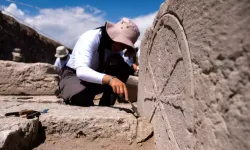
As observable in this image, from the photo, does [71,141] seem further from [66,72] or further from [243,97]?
[243,97]

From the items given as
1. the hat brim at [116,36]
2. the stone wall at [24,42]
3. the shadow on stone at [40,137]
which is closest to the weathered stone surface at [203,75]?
the hat brim at [116,36]

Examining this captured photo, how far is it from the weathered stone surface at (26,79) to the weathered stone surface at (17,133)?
2.68 metres

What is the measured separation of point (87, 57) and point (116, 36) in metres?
0.31

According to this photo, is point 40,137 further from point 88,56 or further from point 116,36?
point 116,36

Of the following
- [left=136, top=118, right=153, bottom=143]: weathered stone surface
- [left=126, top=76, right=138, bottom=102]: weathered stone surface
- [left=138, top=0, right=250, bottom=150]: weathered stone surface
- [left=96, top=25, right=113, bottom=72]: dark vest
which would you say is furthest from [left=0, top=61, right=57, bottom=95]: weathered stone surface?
[left=138, top=0, right=250, bottom=150]: weathered stone surface

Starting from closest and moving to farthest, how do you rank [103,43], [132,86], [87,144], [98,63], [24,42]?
[87,144], [103,43], [98,63], [132,86], [24,42]

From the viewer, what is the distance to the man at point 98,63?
216 centimetres

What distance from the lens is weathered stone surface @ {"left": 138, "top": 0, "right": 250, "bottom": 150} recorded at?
723 millimetres

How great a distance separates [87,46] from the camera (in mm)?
2285

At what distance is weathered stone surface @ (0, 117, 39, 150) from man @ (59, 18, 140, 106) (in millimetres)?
624

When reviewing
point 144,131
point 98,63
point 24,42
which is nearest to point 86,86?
point 98,63

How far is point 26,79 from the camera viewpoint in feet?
14.0

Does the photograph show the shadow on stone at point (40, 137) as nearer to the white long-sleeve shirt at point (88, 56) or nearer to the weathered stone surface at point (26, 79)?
the white long-sleeve shirt at point (88, 56)

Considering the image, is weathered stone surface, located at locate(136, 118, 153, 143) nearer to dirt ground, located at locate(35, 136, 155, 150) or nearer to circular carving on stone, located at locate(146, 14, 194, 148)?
dirt ground, located at locate(35, 136, 155, 150)
